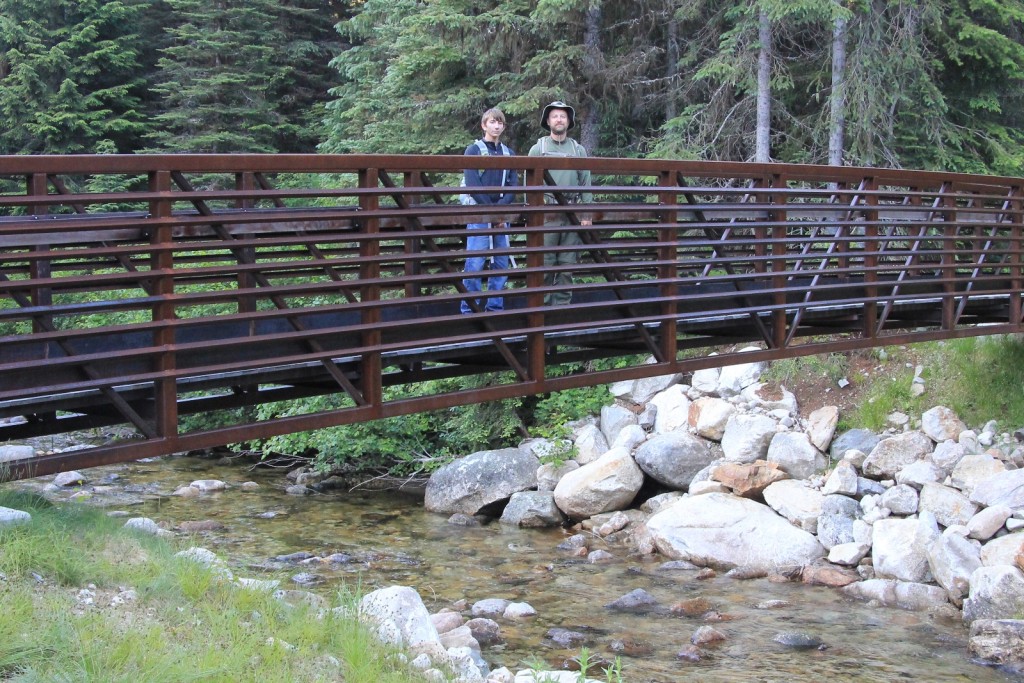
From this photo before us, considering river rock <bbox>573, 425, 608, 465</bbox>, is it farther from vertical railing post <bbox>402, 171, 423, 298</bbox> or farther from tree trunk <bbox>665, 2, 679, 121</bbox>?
vertical railing post <bbox>402, 171, 423, 298</bbox>

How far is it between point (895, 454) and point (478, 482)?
551 cm

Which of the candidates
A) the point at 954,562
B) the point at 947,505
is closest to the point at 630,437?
→ the point at 947,505

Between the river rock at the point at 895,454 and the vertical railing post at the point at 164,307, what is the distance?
9.92 meters

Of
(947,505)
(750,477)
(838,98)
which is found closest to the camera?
Answer: (947,505)

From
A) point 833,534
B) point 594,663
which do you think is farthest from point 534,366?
point 833,534

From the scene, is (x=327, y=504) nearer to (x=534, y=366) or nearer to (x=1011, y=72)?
(x=534, y=366)

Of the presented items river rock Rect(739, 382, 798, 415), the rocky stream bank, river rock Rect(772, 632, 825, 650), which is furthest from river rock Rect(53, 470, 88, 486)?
river rock Rect(772, 632, 825, 650)

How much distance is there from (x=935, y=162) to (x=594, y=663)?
41.9ft

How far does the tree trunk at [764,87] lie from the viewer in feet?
55.6

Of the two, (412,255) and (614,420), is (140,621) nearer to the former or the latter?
(412,255)

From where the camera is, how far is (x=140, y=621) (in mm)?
5465

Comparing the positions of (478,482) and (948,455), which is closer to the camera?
(948,455)

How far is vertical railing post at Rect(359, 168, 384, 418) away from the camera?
23.4 ft

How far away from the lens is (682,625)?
33.4 ft
